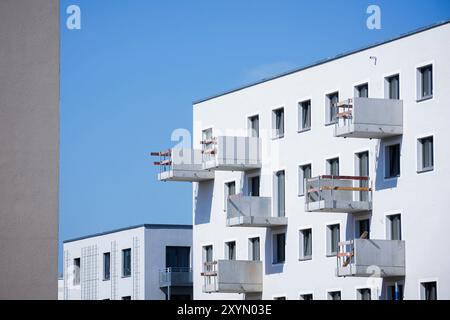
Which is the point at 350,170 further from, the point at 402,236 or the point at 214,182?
the point at 214,182

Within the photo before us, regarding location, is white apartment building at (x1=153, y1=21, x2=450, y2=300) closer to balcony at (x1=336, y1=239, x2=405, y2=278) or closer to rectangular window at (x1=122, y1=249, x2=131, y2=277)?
balcony at (x1=336, y1=239, x2=405, y2=278)

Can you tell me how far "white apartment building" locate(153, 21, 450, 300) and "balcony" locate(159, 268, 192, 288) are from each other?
7189mm

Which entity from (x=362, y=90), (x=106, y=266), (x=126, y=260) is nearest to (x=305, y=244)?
(x=362, y=90)

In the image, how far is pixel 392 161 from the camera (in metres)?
32.8

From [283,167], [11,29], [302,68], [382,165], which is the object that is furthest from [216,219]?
[11,29]

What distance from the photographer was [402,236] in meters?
32.1

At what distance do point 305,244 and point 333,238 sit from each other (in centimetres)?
167

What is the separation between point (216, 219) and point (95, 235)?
38.2 feet

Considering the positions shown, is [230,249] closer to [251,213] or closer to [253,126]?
[251,213]

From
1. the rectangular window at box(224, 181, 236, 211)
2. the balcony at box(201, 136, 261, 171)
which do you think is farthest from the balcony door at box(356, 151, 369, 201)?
the rectangular window at box(224, 181, 236, 211)

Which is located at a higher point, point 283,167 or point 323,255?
point 283,167

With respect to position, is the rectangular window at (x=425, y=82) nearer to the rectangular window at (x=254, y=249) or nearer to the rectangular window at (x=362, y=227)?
the rectangular window at (x=362, y=227)

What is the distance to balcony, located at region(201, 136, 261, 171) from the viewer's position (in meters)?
38.4

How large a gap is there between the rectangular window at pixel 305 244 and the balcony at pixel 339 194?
8.39 feet
